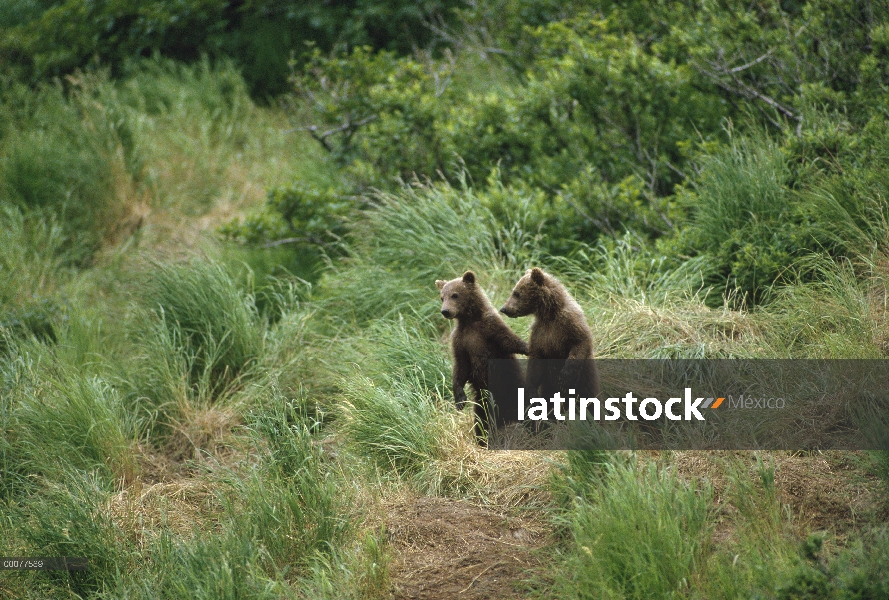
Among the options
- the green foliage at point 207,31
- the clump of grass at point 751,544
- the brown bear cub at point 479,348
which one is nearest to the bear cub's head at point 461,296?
the brown bear cub at point 479,348

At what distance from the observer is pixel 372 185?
9305 millimetres

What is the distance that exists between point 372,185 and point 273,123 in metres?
4.19

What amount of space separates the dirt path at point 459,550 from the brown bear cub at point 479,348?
766mm

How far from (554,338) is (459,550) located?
1.33 metres

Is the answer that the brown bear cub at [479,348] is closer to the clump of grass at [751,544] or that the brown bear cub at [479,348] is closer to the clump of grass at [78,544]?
the clump of grass at [751,544]

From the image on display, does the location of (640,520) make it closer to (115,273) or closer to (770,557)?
(770,557)

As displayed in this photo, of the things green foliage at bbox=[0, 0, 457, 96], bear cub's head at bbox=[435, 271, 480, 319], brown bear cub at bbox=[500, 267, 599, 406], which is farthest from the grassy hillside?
green foliage at bbox=[0, 0, 457, 96]

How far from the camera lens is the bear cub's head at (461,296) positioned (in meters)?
5.74

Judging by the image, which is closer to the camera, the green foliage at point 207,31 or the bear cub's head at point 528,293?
the bear cub's head at point 528,293

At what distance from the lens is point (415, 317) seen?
7.44m

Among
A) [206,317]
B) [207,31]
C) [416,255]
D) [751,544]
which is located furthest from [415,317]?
[207,31]

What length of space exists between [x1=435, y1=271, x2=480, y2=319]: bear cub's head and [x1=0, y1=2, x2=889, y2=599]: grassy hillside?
0.63m

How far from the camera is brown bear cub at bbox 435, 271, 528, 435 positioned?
5.77m

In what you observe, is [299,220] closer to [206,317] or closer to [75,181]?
[206,317]
